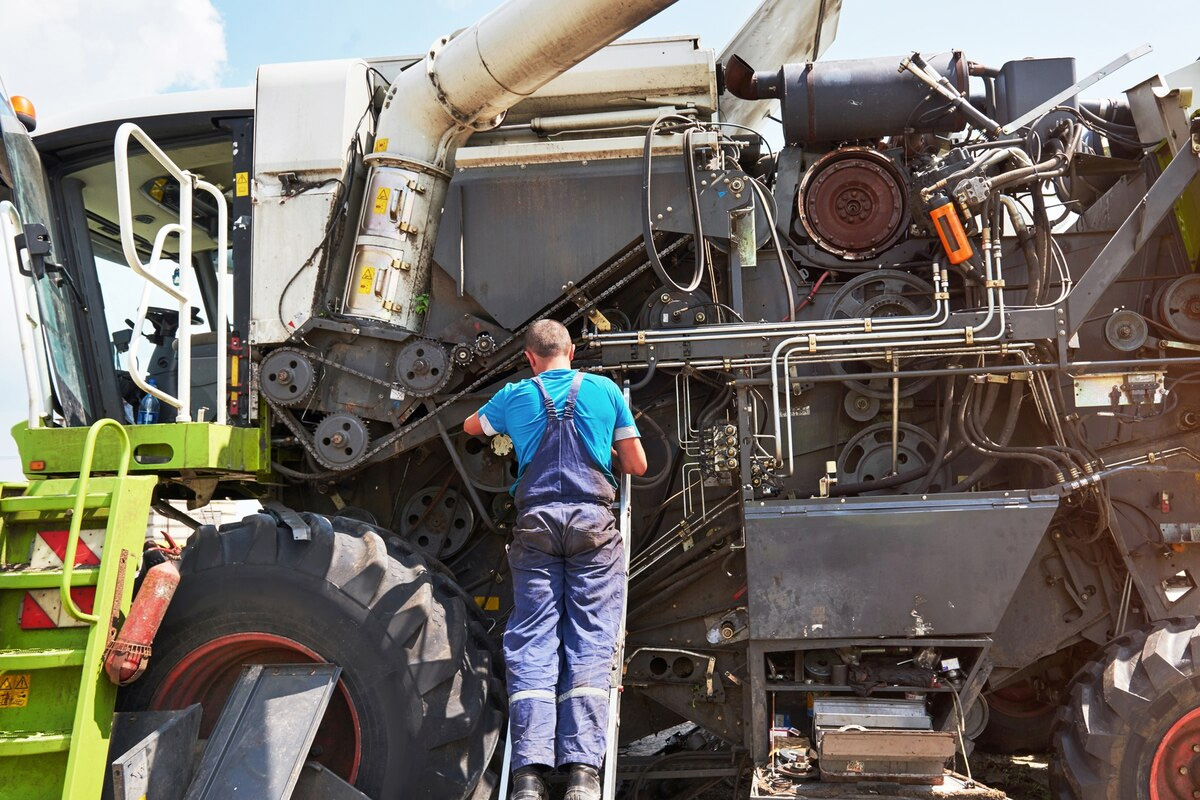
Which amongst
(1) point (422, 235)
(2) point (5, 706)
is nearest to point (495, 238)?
(1) point (422, 235)

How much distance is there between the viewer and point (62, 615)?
359cm

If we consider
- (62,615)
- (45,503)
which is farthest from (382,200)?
(62,615)

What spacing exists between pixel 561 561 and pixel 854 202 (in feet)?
7.74

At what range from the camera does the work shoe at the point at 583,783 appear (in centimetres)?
311

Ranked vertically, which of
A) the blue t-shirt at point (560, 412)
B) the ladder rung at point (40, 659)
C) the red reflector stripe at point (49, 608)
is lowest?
the ladder rung at point (40, 659)

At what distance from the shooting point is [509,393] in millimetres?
3865

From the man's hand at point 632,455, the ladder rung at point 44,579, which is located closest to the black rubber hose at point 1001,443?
the man's hand at point 632,455

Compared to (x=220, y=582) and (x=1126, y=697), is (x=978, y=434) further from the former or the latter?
(x=220, y=582)

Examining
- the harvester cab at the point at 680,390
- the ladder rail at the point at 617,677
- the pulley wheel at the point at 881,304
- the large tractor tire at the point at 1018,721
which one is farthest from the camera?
the large tractor tire at the point at 1018,721

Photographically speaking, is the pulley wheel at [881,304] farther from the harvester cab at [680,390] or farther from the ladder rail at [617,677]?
the ladder rail at [617,677]

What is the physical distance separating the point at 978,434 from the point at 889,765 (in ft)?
4.98

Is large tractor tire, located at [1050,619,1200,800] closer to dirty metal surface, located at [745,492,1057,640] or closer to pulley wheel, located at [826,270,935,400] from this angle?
dirty metal surface, located at [745,492,1057,640]

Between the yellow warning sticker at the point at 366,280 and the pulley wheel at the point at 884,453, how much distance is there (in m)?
2.46

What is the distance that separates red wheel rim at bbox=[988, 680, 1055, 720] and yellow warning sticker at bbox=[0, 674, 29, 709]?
15.5 ft
